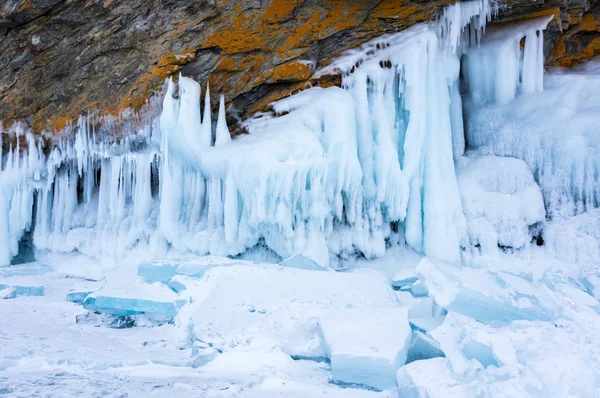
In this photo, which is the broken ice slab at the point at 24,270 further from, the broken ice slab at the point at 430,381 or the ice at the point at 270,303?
the broken ice slab at the point at 430,381

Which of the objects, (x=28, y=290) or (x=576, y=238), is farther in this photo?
(x=576, y=238)

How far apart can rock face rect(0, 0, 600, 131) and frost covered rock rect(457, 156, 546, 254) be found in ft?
7.92

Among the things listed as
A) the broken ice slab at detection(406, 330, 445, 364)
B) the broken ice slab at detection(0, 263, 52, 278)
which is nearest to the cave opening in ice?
the broken ice slab at detection(0, 263, 52, 278)

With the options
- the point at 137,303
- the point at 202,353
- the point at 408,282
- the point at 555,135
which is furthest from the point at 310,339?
the point at 555,135

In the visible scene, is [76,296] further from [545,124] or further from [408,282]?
[545,124]

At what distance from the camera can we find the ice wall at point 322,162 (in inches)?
267

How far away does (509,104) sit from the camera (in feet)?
25.2

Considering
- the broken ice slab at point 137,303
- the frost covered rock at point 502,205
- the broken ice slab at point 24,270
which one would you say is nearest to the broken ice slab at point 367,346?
the broken ice slab at point 137,303

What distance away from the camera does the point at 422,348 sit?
3.52 metres

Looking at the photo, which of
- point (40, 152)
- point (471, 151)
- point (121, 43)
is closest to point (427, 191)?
point (471, 151)

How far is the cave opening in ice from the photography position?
6.81 meters

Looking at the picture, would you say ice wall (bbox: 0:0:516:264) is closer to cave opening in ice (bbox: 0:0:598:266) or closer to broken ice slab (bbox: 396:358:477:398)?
cave opening in ice (bbox: 0:0:598:266)

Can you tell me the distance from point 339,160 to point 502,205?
240 cm

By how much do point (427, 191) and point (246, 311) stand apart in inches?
142
